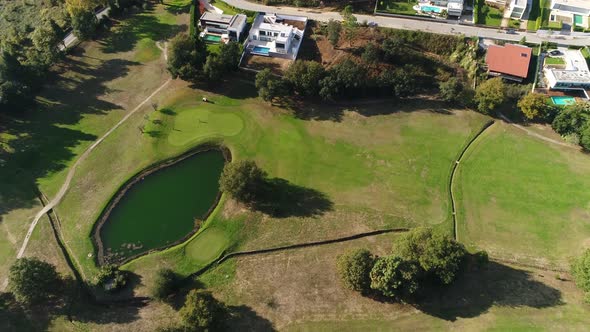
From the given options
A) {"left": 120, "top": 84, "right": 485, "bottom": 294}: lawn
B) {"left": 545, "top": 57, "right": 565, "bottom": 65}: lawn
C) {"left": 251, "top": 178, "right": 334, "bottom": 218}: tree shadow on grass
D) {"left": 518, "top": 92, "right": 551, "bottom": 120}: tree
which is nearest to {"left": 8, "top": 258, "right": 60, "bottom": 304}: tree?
{"left": 120, "top": 84, "right": 485, "bottom": 294}: lawn

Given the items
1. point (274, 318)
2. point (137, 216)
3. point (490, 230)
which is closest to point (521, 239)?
point (490, 230)

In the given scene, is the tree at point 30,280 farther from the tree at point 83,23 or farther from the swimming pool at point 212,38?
the swimming pool at point 212,38

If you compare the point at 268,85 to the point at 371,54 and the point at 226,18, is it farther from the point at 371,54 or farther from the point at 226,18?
the point at 226,18

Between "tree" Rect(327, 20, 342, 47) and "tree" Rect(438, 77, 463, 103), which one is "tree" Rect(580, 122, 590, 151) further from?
"tree" Rect(327, 20, 342, 47)

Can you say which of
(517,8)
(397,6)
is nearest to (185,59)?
(397,6)

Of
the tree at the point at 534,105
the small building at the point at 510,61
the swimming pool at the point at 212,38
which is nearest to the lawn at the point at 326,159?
the tree at the point at 534,105

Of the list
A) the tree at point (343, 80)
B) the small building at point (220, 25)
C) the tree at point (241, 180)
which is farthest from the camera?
the small building at point (220, 25)
